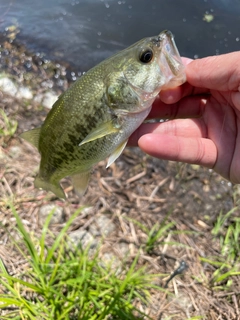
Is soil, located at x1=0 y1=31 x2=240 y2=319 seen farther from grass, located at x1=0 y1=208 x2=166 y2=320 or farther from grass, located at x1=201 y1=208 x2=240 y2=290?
grass, located at x1=0 y1=208 x2=166 y2=320

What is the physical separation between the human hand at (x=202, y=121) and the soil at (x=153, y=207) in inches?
46.3

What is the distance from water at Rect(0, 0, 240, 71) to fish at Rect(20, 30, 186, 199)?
15.8 feet

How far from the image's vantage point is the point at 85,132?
2371mm

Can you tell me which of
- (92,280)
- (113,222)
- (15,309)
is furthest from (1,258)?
(113,222)

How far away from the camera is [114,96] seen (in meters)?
2.33

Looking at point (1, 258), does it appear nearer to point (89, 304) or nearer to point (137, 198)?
point (89, 304)

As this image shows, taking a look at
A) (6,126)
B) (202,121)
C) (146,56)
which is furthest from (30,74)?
(146,56)

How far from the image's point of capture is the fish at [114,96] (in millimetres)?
2318

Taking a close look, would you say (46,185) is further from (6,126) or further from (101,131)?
(6,126)

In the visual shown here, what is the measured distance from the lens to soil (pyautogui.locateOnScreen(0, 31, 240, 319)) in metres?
3.33

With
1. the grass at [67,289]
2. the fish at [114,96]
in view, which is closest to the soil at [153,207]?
the grass at [67,289]

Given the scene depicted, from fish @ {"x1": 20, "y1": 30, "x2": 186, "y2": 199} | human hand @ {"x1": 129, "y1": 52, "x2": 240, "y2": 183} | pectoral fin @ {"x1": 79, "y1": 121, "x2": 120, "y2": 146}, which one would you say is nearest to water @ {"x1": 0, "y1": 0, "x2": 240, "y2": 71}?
human hand @ {"x1": 129, "y1": 52, "x2": 240, "y2": 183}

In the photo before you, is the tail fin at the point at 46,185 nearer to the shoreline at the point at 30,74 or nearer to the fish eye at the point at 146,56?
the fish eye at the point at 146,56

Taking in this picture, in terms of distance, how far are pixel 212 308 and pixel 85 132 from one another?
7.13ft
